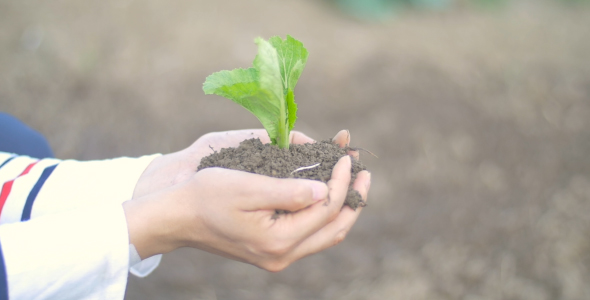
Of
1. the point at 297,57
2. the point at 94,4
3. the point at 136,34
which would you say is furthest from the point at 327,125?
the point at 94,4

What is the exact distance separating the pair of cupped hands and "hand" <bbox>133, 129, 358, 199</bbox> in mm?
300

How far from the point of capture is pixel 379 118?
4.47 metres

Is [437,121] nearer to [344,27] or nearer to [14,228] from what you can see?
[344,27]

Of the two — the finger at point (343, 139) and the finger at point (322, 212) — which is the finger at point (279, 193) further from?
the finger at point (343, 139)

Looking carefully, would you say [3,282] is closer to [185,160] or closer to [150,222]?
[150,222]

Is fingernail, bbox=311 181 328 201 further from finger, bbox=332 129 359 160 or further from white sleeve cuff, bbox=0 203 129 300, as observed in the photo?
white sleeve cuff, bbox=0 203 129 300

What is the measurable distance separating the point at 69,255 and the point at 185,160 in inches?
26.4

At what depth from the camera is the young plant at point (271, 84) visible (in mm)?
1493

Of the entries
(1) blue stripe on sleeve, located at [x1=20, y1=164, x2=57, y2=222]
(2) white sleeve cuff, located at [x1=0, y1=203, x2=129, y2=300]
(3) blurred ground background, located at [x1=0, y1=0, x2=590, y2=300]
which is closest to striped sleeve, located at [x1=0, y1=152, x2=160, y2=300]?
(1) blue stripe on sleeve, located at [x1=20, y1=164, x2=57, y2=222]

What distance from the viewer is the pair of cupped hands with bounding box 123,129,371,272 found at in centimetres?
135

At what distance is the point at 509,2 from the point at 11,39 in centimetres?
660

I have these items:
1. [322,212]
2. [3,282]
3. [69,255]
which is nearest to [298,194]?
[322,212]

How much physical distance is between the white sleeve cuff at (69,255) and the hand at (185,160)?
0.37 metres

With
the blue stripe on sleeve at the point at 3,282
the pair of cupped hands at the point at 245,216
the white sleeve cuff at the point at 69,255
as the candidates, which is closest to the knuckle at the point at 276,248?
the pair of cupped hands at the point at 245,216
